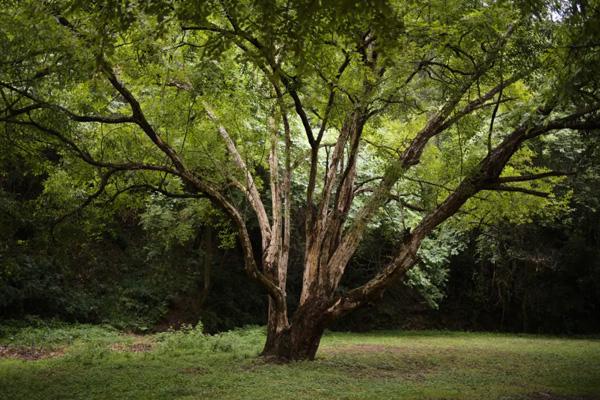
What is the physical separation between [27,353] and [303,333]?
5.72 metres

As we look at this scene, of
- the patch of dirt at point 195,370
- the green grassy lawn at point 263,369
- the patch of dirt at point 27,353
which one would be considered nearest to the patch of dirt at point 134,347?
the green grassy lawn at point 263,369

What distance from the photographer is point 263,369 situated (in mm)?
8406

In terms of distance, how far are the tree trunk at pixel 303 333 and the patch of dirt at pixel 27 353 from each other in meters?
4.51

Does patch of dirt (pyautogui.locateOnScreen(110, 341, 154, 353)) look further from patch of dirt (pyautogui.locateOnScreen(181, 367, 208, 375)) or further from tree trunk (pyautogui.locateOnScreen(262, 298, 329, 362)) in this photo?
tree trunk (pyautogui.locateOnScreen(262, 298, 329, 362))

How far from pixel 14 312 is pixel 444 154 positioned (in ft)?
36.8

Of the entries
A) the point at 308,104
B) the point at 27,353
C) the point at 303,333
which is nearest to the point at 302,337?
the point at 303,333

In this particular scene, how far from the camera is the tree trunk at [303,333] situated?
910cm

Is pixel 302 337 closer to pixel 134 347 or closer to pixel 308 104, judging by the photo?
pixel 308 104

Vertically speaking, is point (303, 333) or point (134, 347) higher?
point (303, 333)

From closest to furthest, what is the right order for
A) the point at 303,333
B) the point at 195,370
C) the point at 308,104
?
the point at 308,104 → the point at 195,370 → the point at 303,333

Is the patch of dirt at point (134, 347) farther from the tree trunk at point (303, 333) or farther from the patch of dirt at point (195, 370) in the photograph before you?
the tree trunk at point (303, 333)

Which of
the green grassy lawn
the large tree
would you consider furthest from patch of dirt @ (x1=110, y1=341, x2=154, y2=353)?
the large tree

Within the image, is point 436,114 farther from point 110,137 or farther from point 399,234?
point 399,234

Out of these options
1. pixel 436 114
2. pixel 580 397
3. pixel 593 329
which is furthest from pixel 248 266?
pixel 593 329
